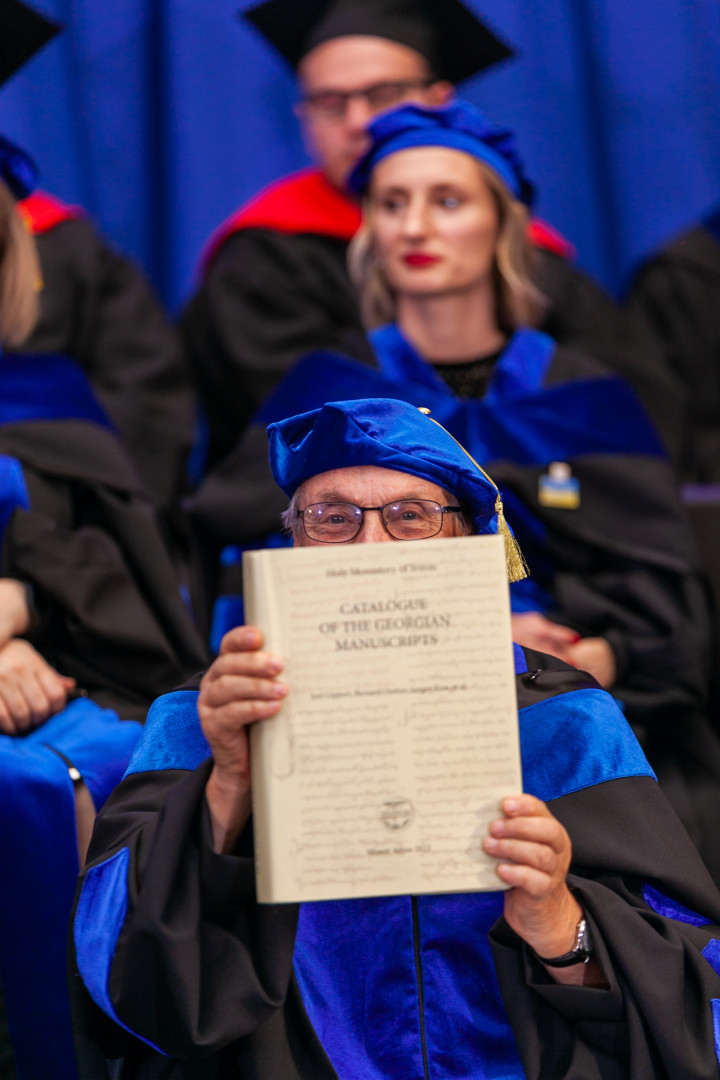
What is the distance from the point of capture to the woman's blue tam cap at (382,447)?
154cm

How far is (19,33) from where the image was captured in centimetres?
279

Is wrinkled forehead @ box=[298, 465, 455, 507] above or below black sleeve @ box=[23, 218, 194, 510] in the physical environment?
below

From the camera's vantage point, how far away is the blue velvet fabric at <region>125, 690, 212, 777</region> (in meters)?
1.52

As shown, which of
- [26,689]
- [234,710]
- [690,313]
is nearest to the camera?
[234,710]

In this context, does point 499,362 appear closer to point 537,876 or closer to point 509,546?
point 509,546

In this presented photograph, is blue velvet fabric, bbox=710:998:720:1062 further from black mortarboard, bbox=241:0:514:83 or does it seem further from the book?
black mortarboard, bbox=241:0:514:83

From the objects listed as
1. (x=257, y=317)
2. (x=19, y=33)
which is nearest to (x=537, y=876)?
(x=19, y=33)

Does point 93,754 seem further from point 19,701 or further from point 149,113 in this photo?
point 149,113

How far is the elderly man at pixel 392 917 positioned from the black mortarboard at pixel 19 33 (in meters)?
1.69

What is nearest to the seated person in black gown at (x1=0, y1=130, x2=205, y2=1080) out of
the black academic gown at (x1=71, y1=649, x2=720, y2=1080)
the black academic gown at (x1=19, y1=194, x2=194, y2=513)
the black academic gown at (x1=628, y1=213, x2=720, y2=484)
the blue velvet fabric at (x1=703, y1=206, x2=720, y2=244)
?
the black academic gown at (x1=19, y1=194, x2=194, y2=513)

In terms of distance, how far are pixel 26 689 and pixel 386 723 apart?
1.16 meters

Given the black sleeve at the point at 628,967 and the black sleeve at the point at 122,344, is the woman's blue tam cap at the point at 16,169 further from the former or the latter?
the black sleeve at the point at 628,967

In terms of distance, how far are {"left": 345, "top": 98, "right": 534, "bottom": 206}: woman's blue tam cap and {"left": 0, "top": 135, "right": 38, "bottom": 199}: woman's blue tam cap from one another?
0.90m

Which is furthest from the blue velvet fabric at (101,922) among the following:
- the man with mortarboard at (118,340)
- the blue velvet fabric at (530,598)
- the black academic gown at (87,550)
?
the man with mortarboard at (118,340)
